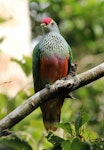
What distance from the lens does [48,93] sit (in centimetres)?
309

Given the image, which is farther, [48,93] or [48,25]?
[48,25]

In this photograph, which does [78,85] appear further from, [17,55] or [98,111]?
[98,111]

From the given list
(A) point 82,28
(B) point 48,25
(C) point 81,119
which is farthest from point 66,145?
(A) point 82,28

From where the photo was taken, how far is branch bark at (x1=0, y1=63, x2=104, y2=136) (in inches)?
118

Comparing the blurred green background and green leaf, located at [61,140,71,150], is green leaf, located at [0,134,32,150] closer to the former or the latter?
green leaf, located at [61,140,71,150]

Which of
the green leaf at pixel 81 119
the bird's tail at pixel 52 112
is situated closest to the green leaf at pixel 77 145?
the green leaf at pixel 81 119

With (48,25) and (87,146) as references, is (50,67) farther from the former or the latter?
(87,146)

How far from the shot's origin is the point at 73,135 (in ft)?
9.98

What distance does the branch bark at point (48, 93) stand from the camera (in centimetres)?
301

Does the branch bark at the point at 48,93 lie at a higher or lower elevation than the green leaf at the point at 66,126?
higher

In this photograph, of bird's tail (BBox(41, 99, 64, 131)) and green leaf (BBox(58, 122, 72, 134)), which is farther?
bird's tail (BBox(41, 99, 64, 131))

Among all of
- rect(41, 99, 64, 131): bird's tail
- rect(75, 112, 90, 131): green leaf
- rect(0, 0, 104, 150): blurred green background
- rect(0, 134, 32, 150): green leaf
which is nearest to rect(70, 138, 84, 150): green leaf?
rect(75, 112, 90, 131): green leaf

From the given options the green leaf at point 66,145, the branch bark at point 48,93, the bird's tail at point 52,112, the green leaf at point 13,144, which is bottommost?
the green leaf at point 66,145

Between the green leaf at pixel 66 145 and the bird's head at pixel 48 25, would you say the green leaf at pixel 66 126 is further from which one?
the bird's head at pixel 48 25
